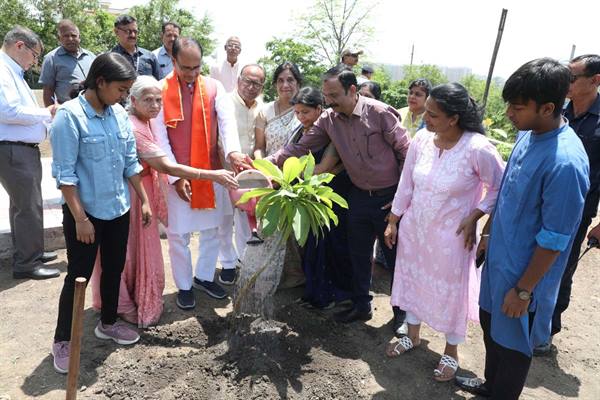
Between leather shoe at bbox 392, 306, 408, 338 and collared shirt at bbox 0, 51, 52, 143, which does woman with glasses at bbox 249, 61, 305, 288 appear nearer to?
leather shoe at bbox 392, 306, 408, 338

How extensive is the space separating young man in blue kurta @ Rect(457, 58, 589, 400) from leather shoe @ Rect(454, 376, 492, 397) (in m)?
0.44

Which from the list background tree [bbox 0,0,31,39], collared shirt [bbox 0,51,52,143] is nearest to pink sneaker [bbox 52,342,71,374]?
collared shirt [bbox 0,51,52,143]

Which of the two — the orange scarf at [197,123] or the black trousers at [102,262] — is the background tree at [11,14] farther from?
the black trousers at [102,262]

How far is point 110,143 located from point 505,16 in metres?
10.2

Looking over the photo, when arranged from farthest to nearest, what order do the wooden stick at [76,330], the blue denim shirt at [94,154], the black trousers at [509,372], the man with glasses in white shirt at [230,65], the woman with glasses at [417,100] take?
the man with glasses in white shirt at [230,65], the woman with glasses at [417,100], the blue denim shirt at [94,154], the black trousers at [509,372], the wooden stick at [76,330]

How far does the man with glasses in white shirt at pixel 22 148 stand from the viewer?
11.2 ft

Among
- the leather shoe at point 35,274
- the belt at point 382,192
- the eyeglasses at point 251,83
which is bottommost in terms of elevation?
the leather shoe at point 35,274

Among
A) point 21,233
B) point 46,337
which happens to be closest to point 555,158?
point 46,337

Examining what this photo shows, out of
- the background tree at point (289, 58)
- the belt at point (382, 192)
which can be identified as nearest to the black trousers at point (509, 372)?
the belt at point (382, 192)

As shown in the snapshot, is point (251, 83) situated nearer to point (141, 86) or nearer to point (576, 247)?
point (141, 86)

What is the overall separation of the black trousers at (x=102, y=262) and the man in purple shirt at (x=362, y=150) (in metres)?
1.20

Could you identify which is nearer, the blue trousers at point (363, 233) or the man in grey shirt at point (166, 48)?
the blue trousers at point (363, 233)

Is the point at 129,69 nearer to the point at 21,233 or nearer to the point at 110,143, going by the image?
the point at 110,143

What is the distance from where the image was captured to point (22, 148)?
3582 millimetres
